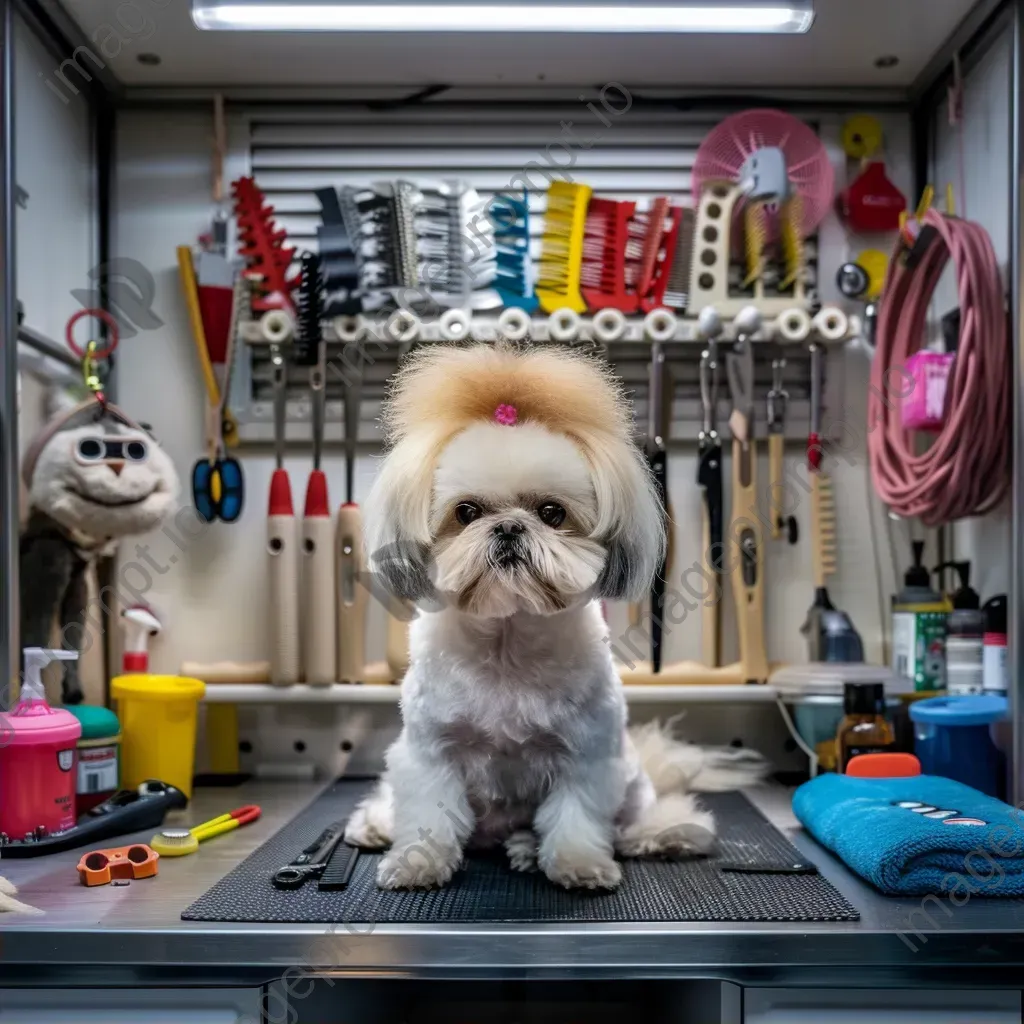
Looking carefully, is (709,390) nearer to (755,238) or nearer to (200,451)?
(755,238)

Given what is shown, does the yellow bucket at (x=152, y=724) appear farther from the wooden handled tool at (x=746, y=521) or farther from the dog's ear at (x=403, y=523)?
the wooden handled tool at (x=746, y=521)

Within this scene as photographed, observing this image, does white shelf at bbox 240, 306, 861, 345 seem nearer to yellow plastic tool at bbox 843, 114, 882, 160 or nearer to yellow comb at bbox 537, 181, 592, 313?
yellow comb at bbox 537, 181, 592, 313

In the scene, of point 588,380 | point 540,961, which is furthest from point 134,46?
point 540,961

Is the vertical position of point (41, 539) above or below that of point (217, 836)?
above

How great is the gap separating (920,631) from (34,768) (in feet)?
4.88

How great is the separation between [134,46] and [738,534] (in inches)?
57.3

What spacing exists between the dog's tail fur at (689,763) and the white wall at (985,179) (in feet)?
1.81

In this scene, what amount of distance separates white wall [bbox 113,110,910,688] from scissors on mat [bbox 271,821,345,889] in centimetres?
54

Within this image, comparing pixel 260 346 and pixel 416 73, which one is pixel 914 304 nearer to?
pixel 416 73

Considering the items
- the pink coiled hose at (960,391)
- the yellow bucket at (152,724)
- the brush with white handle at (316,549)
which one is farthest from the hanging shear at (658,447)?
the yellow bucket at (152,724)

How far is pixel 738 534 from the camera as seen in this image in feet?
5.95

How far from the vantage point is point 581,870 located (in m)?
1.18

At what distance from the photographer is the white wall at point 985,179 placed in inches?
64.1

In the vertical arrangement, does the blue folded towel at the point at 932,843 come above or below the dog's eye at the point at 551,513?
below
